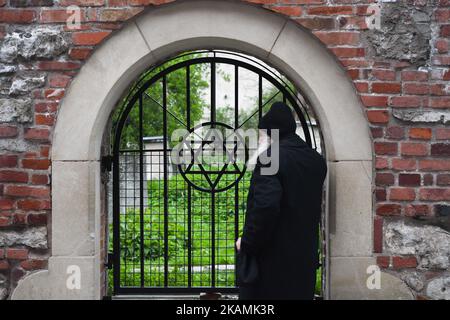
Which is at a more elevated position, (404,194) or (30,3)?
(30,3)

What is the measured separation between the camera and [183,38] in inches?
131

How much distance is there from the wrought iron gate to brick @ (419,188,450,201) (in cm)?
89

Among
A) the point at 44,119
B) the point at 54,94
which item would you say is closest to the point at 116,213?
the point at 44,119

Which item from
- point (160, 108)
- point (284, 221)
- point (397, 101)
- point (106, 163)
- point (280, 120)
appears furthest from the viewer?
point (160, 108)

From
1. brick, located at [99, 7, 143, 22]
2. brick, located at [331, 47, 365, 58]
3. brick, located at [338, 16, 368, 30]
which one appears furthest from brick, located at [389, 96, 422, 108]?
brick, located at [99, 7, 143, 22]

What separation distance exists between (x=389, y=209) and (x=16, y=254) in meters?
2.47

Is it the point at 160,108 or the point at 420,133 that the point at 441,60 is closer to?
the point at 420,133

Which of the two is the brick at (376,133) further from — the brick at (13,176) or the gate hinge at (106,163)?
Result: the brick at (13,176)

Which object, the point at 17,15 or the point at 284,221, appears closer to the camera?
the point at 284,221

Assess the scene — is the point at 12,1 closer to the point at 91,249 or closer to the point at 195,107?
the point at 91,249

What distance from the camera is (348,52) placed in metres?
3.23

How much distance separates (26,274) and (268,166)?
1.80 metres

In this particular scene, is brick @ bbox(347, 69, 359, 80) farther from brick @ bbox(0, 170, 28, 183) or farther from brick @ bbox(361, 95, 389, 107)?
brick @ bbox(0, 170, 28, 183)

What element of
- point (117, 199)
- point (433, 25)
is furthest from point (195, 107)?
point (433, 25)
